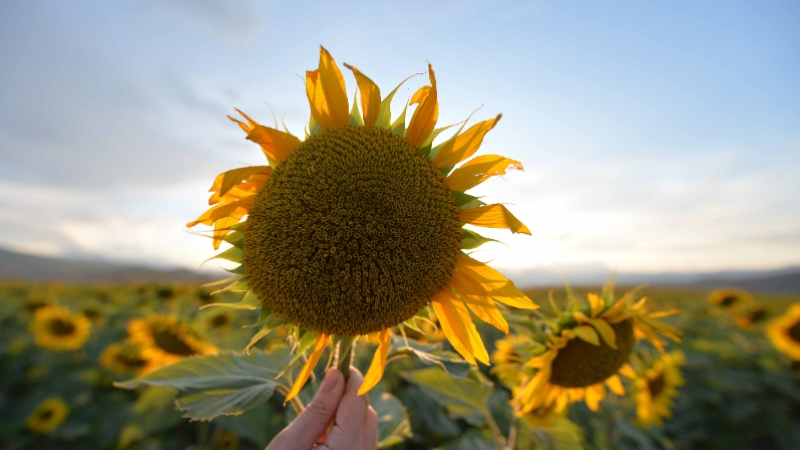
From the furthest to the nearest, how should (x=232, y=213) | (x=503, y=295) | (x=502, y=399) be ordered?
(x=502, y=399), (x=232, y=213), (x=503, y=295)

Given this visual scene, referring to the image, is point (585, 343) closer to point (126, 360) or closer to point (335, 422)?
point (335, 422)

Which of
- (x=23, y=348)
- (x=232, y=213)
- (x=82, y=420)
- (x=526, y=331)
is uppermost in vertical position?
(x=232, y=213)

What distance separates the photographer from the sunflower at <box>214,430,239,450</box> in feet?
12.3

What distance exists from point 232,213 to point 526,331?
1634 millimetres

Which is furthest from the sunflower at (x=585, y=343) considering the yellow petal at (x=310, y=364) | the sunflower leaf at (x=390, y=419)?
the yellow petal at (x=310, y=364)

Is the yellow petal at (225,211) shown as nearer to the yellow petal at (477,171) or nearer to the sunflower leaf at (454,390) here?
the yellow petal at (477,171)

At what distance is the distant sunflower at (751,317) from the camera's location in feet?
26.9

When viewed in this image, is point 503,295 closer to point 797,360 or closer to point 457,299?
point 457,299

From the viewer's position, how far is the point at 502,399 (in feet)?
13.3

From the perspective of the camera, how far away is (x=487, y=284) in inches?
59.5

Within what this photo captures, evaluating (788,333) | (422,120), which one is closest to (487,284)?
(422,120)

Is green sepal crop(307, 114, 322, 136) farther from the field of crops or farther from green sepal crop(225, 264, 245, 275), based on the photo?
the field of crops

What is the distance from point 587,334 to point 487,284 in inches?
34.8

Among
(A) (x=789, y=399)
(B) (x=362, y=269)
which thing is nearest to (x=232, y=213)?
(B) (x=362, y=269)
